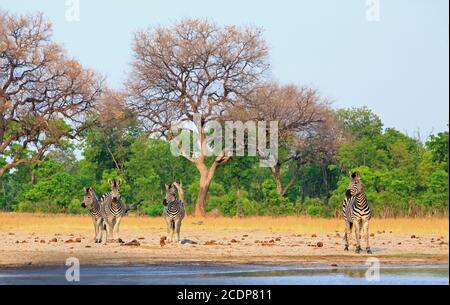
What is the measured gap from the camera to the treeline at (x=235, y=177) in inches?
1983

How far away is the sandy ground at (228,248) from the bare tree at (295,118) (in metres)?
21.7

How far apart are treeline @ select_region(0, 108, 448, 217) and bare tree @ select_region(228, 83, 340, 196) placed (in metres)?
1.43

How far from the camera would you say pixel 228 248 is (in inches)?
932

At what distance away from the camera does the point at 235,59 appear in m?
52.9

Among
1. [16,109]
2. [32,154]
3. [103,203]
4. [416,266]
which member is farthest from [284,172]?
[416,266]

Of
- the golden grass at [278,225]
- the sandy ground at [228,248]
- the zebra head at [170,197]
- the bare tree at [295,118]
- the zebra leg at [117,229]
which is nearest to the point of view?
the sandy ground at [228,248]

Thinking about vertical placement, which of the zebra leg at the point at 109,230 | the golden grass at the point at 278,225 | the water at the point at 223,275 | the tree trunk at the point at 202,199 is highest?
the tree trunk at the point at 202,199

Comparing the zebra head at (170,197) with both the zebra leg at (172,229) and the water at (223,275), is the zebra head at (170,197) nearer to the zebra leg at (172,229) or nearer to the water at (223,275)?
the zebra leg at (172,229)

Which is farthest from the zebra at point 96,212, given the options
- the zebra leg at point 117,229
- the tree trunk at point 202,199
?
the tree trunk at point 202,199

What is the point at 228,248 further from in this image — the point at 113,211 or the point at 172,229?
the point at 113,211

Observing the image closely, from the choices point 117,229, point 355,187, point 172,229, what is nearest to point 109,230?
point 117,229

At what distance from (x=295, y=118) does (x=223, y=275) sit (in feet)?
125

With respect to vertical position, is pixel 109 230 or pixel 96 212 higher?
pixel 96 212

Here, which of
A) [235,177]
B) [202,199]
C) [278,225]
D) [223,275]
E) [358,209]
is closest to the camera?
[223,275]
